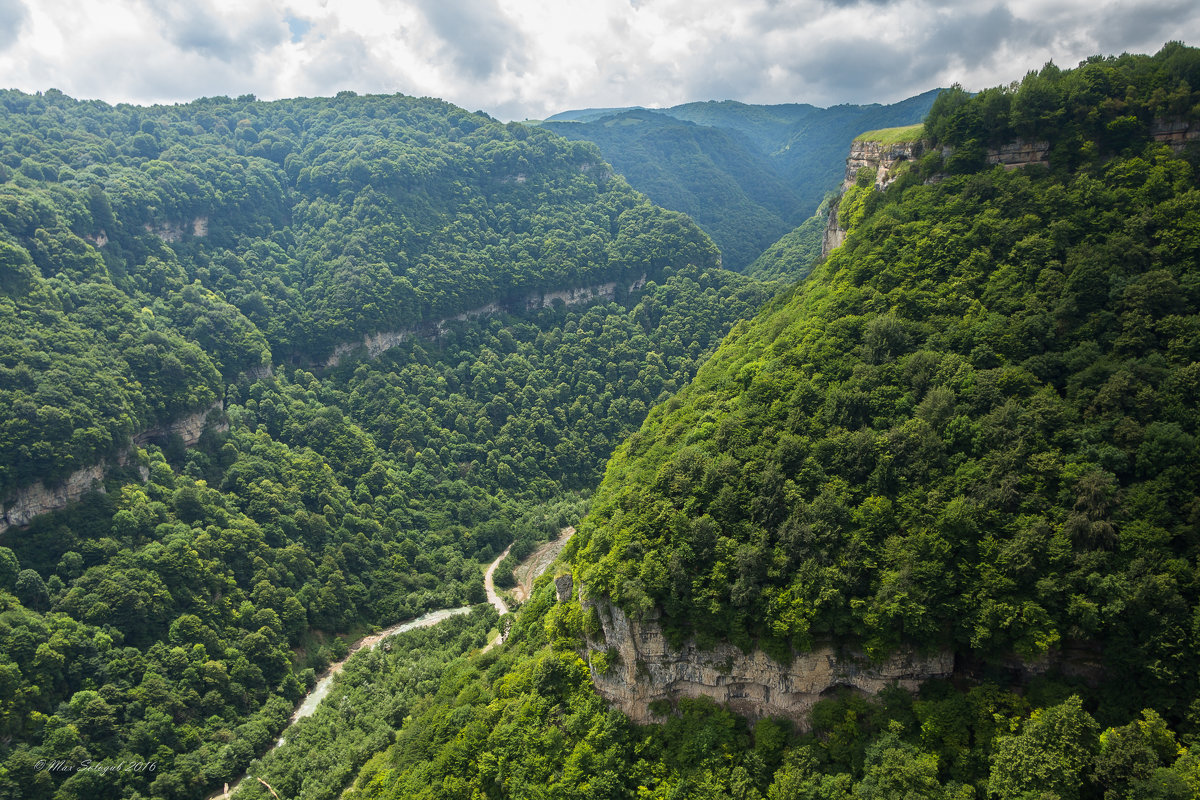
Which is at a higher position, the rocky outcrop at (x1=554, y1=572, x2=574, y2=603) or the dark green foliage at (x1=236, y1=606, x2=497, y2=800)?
the rocky outcrop at (x1=554, y1=572, x2=574, y2=603)

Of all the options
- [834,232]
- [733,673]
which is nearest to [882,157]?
[834,232]

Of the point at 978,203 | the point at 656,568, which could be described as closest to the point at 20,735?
the point at 656,568

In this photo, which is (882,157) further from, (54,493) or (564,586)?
(54,493)

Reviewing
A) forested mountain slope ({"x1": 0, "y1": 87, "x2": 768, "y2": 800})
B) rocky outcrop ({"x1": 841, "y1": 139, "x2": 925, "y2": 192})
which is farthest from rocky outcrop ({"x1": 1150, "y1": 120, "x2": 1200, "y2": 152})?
forested mountain slope ({"x1": 0, "y1": 87, "x2": 768, "y2": 800})

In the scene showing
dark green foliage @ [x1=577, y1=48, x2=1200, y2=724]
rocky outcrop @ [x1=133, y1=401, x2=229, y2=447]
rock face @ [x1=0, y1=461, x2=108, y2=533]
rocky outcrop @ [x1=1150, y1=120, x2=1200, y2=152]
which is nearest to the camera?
dark green foliage @ [x1=577, y1=48, x2=1200, y2=724]

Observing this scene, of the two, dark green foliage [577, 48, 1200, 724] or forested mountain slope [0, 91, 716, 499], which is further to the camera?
forested mountain slope [0, 91, 716, 499]

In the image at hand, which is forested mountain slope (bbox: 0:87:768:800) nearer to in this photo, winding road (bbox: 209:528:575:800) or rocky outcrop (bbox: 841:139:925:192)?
winding road (bbox: 209:528:575:800)
